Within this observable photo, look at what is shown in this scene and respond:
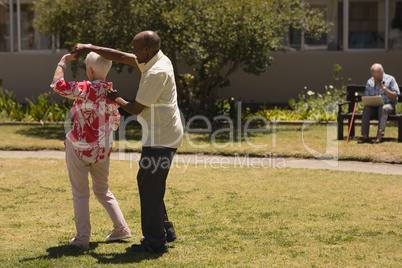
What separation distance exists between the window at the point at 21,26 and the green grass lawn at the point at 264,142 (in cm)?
454

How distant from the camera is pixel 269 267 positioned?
5.16 m

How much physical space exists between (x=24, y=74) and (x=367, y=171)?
1192 cm

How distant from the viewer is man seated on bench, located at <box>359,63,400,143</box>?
12.0 metres

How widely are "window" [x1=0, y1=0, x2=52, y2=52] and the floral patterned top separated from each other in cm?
1323

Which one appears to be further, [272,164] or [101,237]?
[272,164]

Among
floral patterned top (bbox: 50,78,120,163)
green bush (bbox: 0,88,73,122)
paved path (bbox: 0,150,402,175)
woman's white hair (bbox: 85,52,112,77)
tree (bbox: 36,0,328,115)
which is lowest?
paved path (bbox: 0,150,402,175)

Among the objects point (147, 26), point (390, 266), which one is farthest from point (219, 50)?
point (390, 266)

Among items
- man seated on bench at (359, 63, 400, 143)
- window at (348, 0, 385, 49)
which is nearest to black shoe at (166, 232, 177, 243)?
man seated on bench at (359, 63, 400, 143)

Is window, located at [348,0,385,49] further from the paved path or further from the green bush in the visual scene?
the green bush

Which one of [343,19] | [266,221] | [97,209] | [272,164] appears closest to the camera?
[266,221]

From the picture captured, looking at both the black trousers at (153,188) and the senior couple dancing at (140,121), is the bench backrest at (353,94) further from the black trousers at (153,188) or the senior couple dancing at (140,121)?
the black trousers at (153,188)

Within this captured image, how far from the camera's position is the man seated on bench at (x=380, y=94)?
39.4 feet

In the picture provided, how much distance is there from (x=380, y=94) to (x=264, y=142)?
8.11ft

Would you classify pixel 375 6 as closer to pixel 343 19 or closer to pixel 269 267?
pixel 343 19
